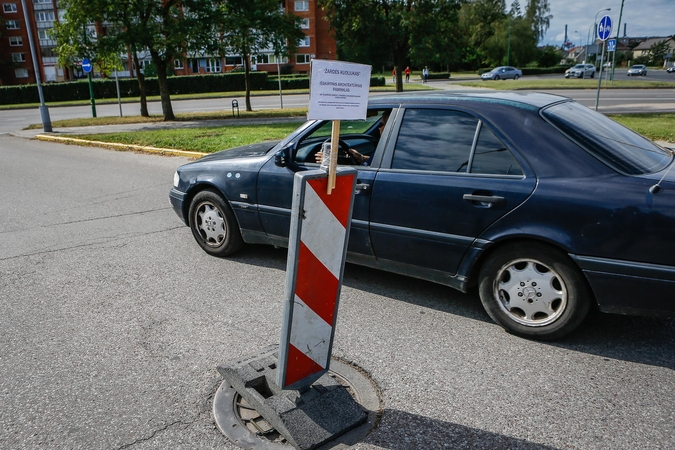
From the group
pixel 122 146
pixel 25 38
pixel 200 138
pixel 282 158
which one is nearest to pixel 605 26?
pixel 200 138

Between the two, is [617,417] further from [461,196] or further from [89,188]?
[89,188]

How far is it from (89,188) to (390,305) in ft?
23.3

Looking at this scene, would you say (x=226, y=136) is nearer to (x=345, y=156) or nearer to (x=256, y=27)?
(x=256, y=27)

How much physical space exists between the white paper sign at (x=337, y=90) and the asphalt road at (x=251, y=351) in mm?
1669

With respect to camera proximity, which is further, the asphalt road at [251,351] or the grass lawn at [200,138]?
the grass lawn at [200,138]

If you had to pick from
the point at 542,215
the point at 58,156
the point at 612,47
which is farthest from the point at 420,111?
the point at 612,47

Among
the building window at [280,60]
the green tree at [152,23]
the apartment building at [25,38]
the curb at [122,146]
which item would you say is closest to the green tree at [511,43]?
the building window at [280,60]

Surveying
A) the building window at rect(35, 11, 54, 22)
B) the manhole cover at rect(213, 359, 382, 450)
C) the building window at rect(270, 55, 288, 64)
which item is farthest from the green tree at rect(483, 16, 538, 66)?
the manhole cover at rect(213, 359, 382, 450)

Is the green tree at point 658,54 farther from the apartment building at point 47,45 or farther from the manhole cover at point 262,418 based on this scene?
the manhole cover at point 262,418

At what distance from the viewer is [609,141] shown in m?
3.86

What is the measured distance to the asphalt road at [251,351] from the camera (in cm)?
291

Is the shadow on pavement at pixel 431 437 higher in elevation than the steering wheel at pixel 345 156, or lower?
lower

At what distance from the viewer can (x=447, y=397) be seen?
3.19m

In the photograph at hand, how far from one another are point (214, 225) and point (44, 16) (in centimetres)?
8792
